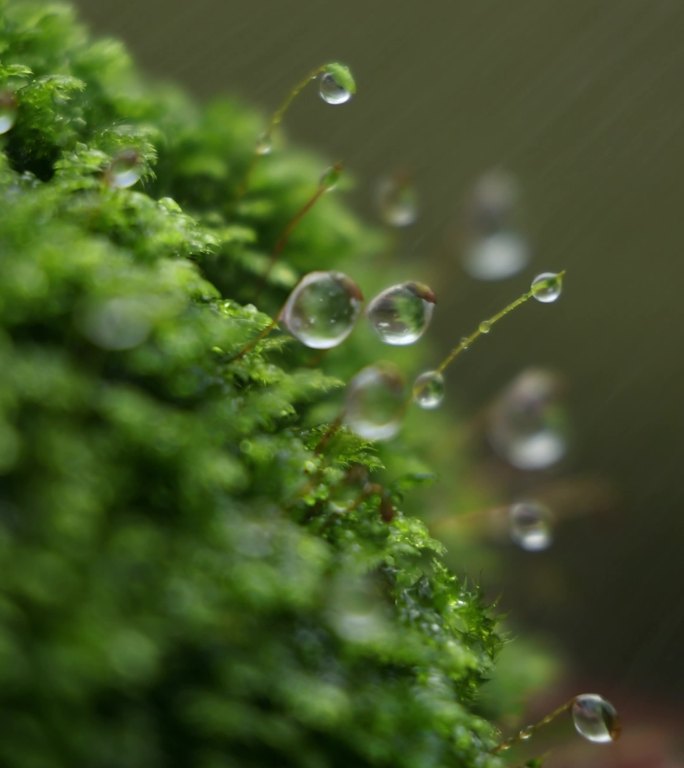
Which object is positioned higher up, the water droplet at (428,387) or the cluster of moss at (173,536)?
the water droplet at (428,387)

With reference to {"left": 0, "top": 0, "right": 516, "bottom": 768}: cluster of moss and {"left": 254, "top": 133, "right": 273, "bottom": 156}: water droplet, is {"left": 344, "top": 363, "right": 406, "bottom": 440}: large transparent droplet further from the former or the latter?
{"left": 254, "top": 133, "right": 273, "bottom": 156}: water droplet

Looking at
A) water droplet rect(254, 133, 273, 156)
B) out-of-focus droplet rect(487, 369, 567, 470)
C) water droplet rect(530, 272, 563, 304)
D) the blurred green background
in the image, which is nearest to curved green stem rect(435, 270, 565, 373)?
water droplet rect(530, 272, 563, 304)

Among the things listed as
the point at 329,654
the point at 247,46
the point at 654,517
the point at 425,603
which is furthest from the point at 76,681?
the point at 654,517

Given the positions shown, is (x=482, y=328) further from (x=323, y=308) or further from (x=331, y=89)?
(x=331, y=89)

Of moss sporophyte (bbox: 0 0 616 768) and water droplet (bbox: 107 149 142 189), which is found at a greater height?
water droplet (bbox: 107 149 142 189)

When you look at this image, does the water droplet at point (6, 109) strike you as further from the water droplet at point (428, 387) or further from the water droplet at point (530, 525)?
the water droplet at point (530, 525)

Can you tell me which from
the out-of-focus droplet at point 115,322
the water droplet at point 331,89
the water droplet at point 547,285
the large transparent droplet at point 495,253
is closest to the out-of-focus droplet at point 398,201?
the large transparent droplet at point 495,253

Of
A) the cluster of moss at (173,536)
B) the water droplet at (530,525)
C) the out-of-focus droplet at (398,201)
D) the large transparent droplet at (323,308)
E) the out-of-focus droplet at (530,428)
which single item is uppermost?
the out-of-focus droplet at (398,201)
